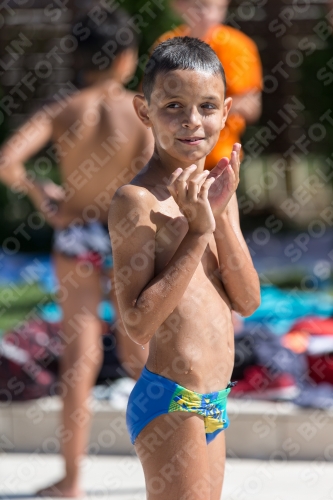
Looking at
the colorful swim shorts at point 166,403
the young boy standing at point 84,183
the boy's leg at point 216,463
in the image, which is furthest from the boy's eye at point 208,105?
the young boy standing at point 84,183

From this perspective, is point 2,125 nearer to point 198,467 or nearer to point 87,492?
point 87,492

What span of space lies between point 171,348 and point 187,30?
232 cm

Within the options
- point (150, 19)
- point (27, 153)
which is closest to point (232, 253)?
point (27, 153)

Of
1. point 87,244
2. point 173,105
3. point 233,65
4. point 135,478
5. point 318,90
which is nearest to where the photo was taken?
point 173,105

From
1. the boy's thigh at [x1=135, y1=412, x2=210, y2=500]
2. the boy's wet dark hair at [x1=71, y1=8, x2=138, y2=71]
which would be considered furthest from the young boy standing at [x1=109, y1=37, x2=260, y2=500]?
the boy's wet dark hair at [x1=71, y1=8, x2=138, y2=71]

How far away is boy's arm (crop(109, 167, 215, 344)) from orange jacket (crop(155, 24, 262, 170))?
1662 mm

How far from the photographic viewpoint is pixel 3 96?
28.7 feet

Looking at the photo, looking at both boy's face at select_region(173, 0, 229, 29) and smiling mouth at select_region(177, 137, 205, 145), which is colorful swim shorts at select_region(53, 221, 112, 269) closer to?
boy's face at select_region(173, 0, 229, 29)

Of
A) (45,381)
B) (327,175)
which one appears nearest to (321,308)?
(45,381)

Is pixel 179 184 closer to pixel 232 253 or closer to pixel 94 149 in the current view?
pixel 232 253

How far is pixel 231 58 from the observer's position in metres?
3.62

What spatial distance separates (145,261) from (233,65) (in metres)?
1.95

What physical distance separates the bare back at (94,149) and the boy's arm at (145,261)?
152cm

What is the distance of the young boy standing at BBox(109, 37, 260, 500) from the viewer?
1.83 m
